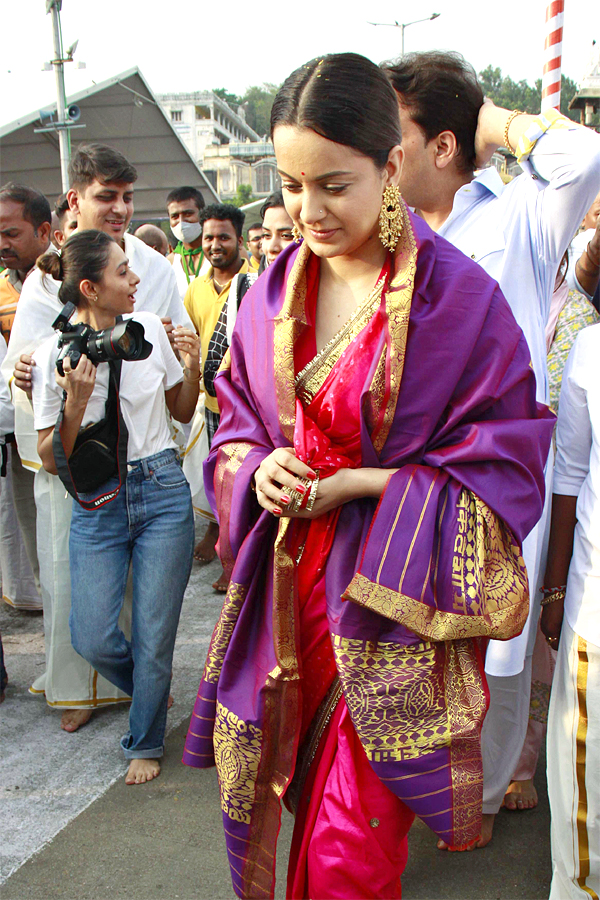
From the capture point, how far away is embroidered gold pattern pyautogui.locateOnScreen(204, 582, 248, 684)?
1.78 m

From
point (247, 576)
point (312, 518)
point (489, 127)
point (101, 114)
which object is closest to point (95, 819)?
point (247, 576)

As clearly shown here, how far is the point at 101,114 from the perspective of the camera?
1168 centimetres

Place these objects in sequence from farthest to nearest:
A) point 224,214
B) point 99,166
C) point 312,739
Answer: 1. point 224,214
2. point 99,166
3. point 312,739

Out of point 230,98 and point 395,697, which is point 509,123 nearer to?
point 395,697

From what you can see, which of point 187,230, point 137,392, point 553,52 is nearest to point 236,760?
point 137,392

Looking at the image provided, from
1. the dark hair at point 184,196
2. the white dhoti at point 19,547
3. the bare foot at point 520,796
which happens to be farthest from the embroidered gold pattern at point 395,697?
the dark hair at point 184,196

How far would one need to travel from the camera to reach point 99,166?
333cm

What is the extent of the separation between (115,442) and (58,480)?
0.45 meters

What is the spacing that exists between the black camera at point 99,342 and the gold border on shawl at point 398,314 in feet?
3.87

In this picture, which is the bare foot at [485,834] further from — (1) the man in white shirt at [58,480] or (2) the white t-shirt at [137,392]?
(2) the white t-shirt at [137,392]

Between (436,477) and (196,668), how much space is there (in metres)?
2.40

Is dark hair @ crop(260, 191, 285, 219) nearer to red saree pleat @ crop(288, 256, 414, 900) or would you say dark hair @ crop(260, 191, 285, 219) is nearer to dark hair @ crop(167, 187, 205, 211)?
dark hair @ crop(167, 187, 205, 211)

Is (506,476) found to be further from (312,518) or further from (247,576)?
(247,576)

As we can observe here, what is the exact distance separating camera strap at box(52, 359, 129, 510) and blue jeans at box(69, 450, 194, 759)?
0.18 ft
